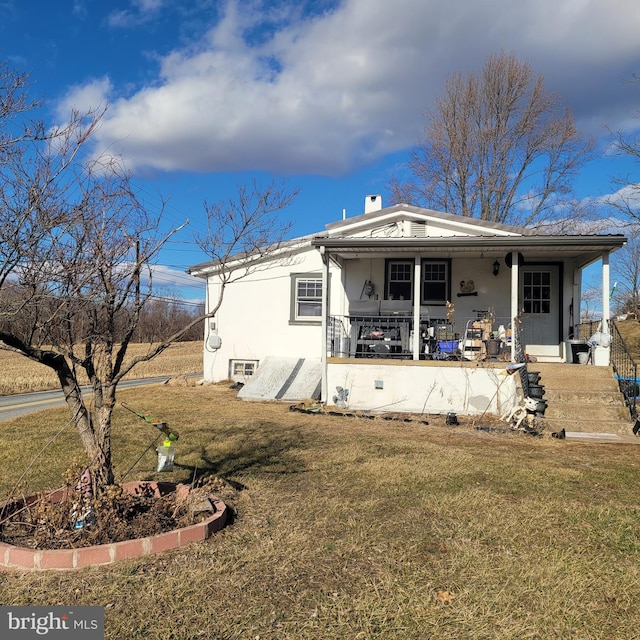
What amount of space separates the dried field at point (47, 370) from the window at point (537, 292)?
369 inches

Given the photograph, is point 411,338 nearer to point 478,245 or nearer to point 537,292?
point 478,245

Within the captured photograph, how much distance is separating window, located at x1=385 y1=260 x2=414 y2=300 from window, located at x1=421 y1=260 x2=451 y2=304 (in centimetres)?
39

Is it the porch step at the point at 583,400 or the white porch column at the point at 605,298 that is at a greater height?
the white porch column at the point at 605,298

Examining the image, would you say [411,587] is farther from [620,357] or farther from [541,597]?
[620,357]

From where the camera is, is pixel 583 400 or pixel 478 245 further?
pixel 478 245

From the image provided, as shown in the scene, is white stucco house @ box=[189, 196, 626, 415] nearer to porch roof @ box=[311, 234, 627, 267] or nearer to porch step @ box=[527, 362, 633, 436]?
porch roof @ box=[311, 234, 627, 267]

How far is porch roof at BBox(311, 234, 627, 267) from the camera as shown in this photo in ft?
35.6

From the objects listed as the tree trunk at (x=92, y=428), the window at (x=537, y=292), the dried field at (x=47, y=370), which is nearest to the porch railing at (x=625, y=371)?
the window at (x=537, y=292)

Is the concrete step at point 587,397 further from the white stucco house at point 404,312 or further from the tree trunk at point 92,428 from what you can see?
the tree trunk at point 92,428

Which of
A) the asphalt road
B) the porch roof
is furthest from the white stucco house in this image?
the asphalt road

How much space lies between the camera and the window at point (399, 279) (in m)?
14.1

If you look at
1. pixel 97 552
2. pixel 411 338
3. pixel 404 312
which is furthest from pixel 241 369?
pixel 97 552

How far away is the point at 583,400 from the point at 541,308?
397 cm

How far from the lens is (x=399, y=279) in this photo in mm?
14188
